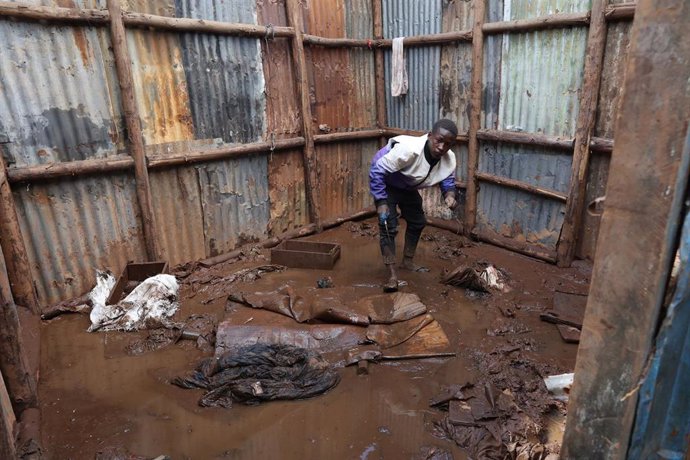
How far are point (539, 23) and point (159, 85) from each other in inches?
171

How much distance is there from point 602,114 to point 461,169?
2069mm

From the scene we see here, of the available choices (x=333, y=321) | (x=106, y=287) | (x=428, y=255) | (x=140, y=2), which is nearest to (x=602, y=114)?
(x=428, y=255)

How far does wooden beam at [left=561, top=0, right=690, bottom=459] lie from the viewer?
115cm

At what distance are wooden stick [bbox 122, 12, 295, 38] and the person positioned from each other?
7.66ft

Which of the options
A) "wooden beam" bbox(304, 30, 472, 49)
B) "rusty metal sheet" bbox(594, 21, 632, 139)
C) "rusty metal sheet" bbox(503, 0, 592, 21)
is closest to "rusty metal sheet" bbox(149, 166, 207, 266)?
"wooden beam" bbox(304, 30, 472, 49)

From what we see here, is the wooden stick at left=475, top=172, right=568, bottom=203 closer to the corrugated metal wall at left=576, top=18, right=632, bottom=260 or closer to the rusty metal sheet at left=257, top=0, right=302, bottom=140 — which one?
the corrugated metal wall at left=576, top=18, right=632, bottom=260

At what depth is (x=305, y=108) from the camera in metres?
6.18

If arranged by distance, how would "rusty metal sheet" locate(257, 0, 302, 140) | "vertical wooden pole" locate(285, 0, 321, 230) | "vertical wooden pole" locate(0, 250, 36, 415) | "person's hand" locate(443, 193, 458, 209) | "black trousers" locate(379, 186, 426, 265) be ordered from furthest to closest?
"vertical wooden pole" locate(285, 0, 321, 230) → "rusty metal sheet" locate(257, 0, 302, 140) → "black trousers" locate(379, 186, 426, 265) → "person's hand" locate(443, 193, 458, 209) → "vertical wooden pole" locate(0, 250, 36, 415)

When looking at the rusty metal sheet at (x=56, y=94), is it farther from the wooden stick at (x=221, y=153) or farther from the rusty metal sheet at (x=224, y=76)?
the rusty metal sheet at (x=224, y=76)

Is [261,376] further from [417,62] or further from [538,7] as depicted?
[417,62]

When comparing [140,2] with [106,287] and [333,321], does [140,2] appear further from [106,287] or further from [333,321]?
[333,321]

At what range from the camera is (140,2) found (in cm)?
456

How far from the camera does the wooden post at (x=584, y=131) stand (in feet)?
14.6

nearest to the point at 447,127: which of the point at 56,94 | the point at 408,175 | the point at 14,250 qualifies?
the point at 408,175
